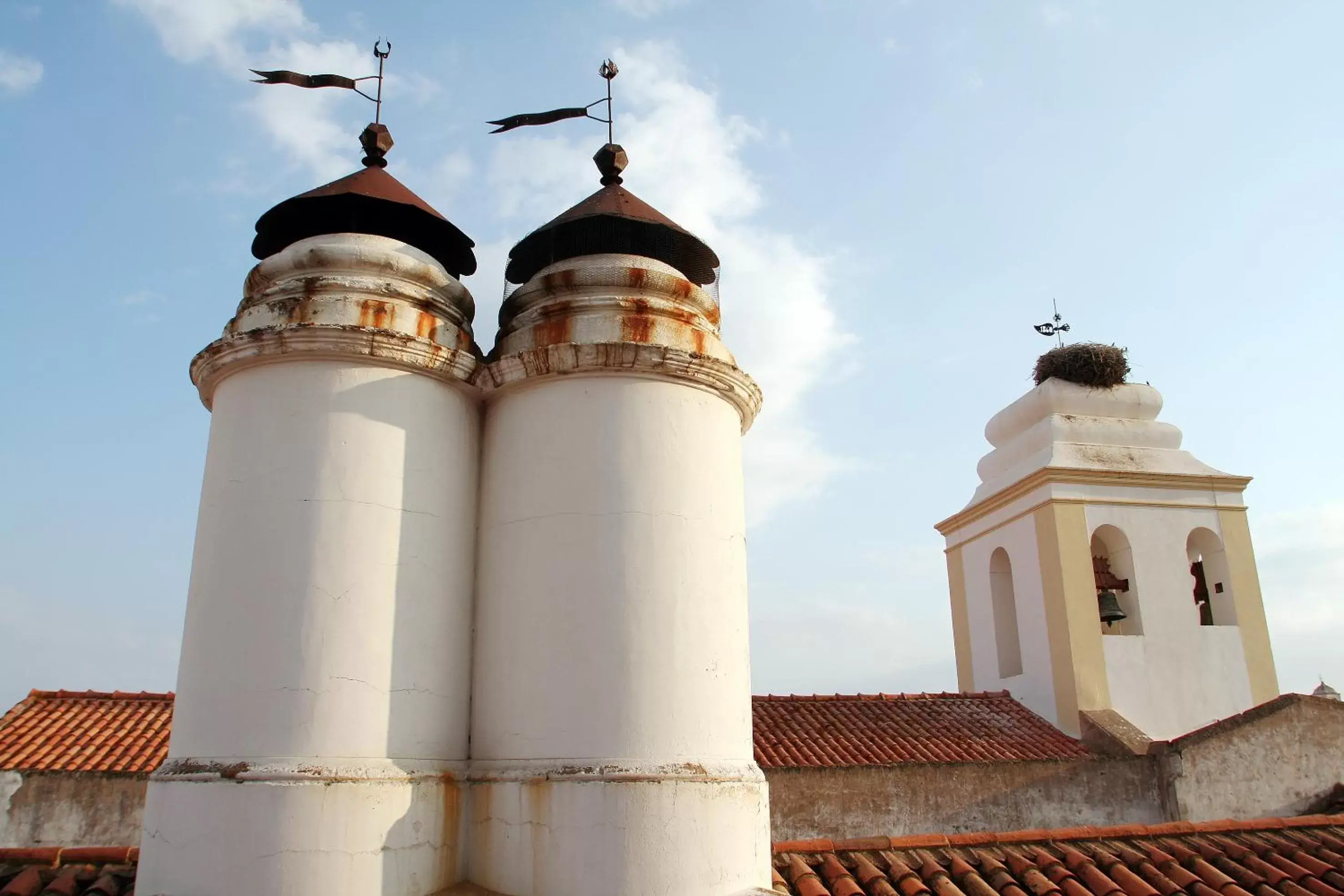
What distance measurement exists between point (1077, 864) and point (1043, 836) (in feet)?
1.42

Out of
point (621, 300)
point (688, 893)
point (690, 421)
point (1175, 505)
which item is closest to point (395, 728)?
point (688, 893)

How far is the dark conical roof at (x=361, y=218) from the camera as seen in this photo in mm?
5586

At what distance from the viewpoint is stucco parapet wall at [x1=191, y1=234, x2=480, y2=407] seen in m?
4.94

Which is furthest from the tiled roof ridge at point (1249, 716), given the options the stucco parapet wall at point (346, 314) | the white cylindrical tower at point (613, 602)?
the stucco parapet wall at point (346, 314)

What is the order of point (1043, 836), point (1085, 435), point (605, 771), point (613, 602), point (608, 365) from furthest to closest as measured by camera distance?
point (1085, 435), point (1043, 836), point (608, 365), point (613, 602), point (605, 771)

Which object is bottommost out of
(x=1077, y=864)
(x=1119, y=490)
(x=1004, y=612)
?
(x=1077, y=864)

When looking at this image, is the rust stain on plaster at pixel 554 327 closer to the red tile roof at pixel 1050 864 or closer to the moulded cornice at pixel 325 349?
the moulded cornice at pixel 325 349

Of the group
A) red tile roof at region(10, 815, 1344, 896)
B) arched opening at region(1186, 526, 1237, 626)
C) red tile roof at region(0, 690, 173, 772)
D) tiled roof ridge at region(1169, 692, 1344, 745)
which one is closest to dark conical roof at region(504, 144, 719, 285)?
red tile roof at region(10, 815, 1344, 896)

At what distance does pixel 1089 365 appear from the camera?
63.7ft

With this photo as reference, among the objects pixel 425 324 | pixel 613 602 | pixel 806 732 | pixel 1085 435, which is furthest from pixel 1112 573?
pixel 425 324

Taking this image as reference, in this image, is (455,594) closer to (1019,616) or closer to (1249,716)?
(1249,716)

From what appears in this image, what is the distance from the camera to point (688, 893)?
14.6 feet

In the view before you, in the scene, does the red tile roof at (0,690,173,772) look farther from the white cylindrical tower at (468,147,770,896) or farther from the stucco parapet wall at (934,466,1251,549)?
the stucco parapet wall at (934,466,1251,549)

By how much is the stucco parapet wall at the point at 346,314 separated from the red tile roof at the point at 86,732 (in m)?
9.88
